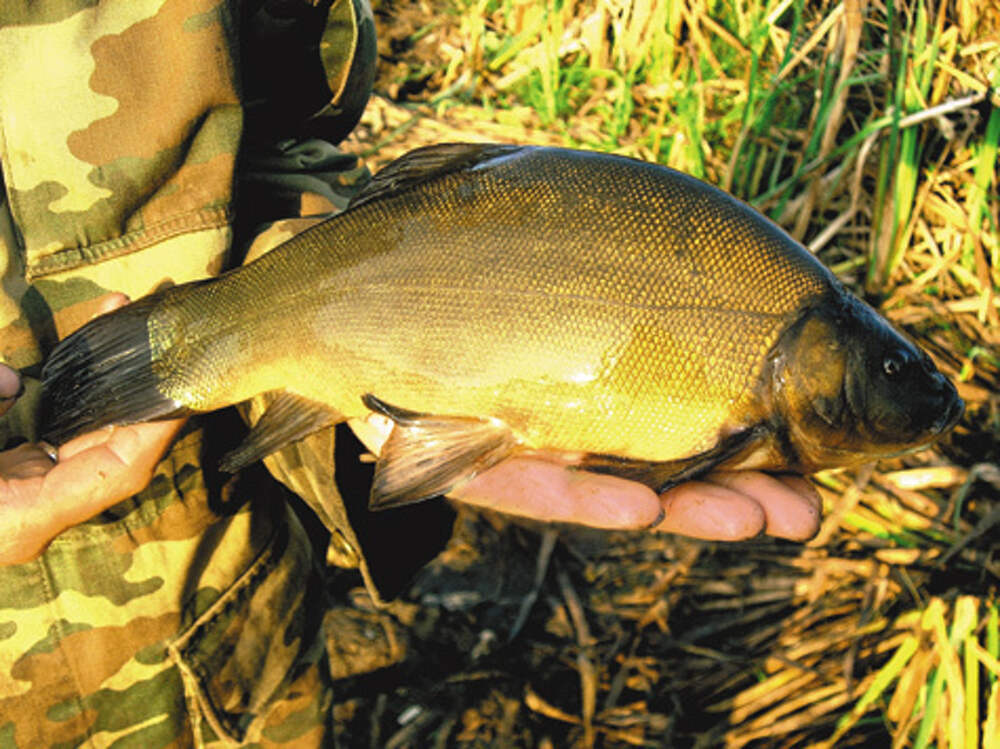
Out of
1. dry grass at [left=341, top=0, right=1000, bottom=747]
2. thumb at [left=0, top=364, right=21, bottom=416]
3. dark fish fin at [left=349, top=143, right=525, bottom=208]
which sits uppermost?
dark fish fin at [left=349, top=143, right=525, bottom=208]

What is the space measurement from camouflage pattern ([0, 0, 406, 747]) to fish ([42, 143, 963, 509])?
0.45 feet

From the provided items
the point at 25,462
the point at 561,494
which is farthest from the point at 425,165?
the point at 25,462

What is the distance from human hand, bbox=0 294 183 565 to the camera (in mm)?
1453

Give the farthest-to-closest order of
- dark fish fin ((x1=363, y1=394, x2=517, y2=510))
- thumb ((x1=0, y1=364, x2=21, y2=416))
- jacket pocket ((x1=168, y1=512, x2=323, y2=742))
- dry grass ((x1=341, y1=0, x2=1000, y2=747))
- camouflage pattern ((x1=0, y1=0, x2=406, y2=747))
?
dry grass ((x1=341, y1=0, x2=1000, y2=747)) → jacket pocket ((x1=168, y1=512, x2=323, y2=742)) → dark fish fin ((x1=363, y1=394, x2=517, y2=510)) → camouflage pattern ((x1=0, y1=0, x2=406, y2=747)) → thumb ((x1=0, y1=364, x2=21, y2=416))

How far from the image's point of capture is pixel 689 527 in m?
1.68

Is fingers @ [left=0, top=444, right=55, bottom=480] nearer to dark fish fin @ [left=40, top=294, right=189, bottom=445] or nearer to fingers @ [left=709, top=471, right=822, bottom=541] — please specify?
dark fish fin @ [left=40, top=294, right=189, bottom=445]

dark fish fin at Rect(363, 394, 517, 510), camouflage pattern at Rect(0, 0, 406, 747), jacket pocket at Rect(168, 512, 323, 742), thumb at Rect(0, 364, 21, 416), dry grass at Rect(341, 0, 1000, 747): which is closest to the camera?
thumb at Rect(0, 364, 21, 416)

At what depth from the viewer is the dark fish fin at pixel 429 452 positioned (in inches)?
66.3

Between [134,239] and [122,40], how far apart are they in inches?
14.9

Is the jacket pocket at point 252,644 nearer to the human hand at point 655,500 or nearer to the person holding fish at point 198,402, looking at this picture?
the person holding fish at point 198,402

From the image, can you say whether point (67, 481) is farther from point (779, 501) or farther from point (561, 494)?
point (779, 501)

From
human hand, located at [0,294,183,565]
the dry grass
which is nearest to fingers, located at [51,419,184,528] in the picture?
human hand, located at [0,294,183,565]

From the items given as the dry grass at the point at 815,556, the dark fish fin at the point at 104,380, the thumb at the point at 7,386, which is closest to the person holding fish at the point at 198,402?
the dark fish fin at the point at 104,380

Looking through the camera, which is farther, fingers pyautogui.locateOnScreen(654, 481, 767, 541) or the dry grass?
the dry grass
